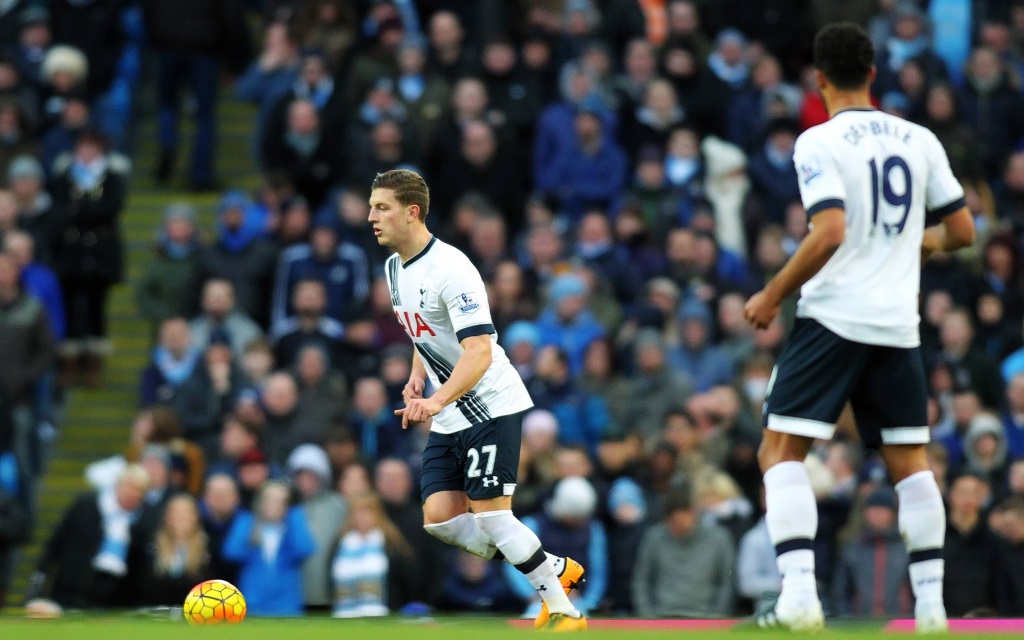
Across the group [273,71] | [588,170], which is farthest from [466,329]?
[273,71]

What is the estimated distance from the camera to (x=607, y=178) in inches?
667

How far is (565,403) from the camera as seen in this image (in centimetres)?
1432

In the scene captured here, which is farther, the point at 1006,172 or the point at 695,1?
the point at 695,1

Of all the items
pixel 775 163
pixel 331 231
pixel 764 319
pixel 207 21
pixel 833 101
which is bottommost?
pixel 764 319

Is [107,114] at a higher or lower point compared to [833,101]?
higher

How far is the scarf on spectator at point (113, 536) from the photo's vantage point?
13164 millimetres

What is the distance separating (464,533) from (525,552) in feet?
1.55

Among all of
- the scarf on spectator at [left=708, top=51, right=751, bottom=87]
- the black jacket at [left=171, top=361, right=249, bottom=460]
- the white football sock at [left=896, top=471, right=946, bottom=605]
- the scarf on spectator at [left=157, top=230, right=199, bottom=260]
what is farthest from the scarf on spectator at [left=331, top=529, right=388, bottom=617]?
the scarf on spectator at [left=708, top=51, right=751, bottom=87]

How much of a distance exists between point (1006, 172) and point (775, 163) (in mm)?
2271

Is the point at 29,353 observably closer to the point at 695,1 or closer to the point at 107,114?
the point at 107,114

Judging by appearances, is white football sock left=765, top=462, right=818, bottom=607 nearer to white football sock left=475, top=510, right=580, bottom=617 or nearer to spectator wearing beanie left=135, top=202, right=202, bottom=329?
white football sock left=475, top=510, right=580, bottom=617

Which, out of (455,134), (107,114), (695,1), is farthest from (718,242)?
(107,114)

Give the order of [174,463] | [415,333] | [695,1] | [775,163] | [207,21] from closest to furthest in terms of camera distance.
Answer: [415,333]
[174,463]
[775,163]
[207,21]
[695,1]

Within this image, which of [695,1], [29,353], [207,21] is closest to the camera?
[29,353]
